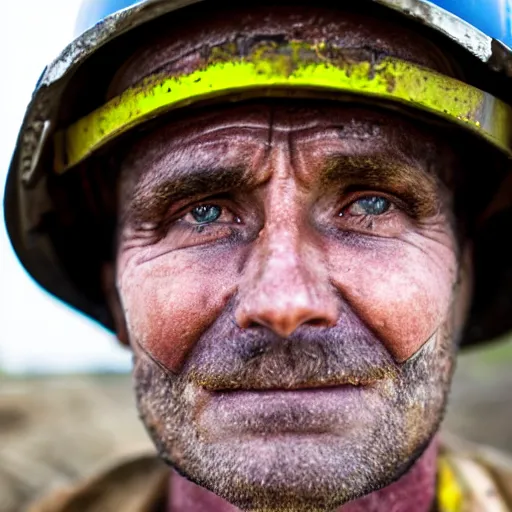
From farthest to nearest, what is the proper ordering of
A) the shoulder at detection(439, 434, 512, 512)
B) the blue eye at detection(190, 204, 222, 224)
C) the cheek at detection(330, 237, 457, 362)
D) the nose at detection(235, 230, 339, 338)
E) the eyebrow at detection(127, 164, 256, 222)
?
the shoulder at detection(439, 434, 512, 512)
the blue eye at detection(190, 204, 222, 224)
the eyebrow at detection(127, 164, 256, 222)
the cheek at detection(330, 237, 457, 362)
the nose at detection(235, 230, 339, 338)

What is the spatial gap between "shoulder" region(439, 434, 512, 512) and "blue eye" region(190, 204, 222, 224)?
1302 millimetres

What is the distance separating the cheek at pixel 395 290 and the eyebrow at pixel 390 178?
4.9 inches

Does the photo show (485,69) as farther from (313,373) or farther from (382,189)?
(313,373)

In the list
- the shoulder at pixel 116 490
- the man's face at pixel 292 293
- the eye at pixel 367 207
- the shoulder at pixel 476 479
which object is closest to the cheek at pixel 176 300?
the man's face at pixel 292 293

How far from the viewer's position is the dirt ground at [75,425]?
3.68 m

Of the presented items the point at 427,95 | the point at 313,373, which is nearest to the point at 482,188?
the point at 427,95

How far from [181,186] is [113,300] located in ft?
2.70

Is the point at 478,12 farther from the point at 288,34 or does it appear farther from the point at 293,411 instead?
the point at 293,411

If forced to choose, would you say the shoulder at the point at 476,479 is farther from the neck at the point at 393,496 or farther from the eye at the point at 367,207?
the eye at the point at 367,207

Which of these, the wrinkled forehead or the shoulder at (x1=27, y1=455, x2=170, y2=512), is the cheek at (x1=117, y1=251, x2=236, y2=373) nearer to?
the wrinkled forehead

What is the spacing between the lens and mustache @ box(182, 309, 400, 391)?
71.0 inches

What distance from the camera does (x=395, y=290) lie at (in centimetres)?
192

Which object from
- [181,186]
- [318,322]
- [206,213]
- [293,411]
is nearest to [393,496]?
[293,411]

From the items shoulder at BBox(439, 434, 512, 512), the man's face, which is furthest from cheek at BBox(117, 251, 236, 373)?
shoulder at BBox(439, 434, 512, 512)
